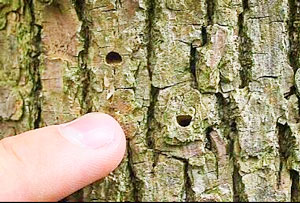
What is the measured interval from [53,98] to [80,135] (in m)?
0.16

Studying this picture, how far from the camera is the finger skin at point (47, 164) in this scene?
5.51 ft

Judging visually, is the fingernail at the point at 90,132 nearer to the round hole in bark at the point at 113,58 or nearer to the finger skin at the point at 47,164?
the finger skin at the point at 47,164

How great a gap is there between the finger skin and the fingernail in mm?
11

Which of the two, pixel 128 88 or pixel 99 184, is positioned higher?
pixel 128 88

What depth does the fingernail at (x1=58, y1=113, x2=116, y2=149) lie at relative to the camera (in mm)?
1700

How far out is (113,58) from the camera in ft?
5.88

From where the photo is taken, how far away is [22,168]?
5.52 ft

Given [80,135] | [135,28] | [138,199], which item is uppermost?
[135,28]

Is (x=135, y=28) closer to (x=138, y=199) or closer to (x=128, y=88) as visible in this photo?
(x=128, y=88)

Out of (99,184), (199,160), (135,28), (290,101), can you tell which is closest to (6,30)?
(135,28)

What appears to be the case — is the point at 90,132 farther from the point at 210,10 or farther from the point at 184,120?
the point at 210,10

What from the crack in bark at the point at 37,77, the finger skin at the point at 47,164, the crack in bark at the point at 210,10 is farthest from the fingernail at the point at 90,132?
the crack in bark at the point at 210,10

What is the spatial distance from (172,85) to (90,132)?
236 millimetres

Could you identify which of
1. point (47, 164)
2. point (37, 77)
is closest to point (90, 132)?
point (47, 164)
